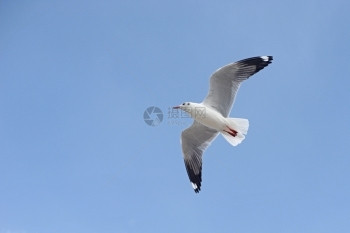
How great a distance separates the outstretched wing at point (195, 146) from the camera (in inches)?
357

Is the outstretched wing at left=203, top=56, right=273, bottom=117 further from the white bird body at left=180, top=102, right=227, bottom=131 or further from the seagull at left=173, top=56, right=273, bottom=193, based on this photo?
the white bird body at left=180, top=102, right=227, bottom=131

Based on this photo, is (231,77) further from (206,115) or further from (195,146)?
(195,146)

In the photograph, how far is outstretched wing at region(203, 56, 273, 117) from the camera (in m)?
8.35

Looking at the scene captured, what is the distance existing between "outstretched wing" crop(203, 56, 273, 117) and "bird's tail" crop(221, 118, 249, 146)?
15.4 inches

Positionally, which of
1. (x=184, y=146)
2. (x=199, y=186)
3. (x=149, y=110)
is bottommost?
(x=199, y=186)

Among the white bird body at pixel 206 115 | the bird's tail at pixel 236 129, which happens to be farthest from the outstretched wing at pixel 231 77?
the bird's tail at pixel 236 129

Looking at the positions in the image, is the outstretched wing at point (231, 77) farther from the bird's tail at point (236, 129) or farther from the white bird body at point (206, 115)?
the bird's tail at point (236, 129)

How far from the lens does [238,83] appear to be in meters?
8.48

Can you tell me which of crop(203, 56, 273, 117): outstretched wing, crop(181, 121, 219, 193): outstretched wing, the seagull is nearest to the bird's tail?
the seagull

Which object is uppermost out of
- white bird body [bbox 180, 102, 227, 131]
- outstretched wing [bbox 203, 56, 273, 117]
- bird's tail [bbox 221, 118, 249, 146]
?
outstretched wing [bbox 203, 56, 273, 117]

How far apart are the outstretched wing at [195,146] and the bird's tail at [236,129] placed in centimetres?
59

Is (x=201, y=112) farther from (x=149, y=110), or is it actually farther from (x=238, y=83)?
(x=149, y=110)

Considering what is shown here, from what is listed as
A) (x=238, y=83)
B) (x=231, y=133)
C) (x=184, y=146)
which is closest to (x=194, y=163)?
(x=184, y=146)

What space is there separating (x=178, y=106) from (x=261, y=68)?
1.58m
